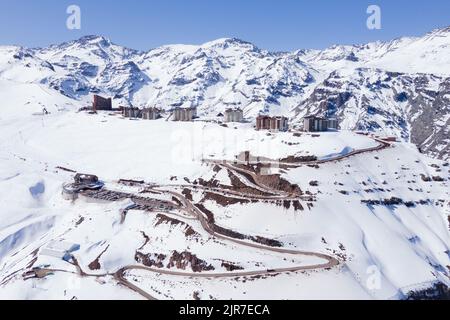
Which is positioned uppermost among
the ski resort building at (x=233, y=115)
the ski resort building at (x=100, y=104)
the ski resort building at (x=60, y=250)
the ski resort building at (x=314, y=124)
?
the ski resort building at (x=100, y=104)

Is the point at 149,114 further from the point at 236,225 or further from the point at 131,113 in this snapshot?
the point at 236,225

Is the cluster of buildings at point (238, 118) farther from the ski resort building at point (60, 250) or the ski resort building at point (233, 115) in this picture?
the ski resort building at point (60, 250)

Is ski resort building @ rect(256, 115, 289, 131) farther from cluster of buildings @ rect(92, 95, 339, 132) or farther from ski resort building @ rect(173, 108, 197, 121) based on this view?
ski resort building @ rect(173, 108, 197, 121)

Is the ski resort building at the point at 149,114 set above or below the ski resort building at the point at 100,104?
below

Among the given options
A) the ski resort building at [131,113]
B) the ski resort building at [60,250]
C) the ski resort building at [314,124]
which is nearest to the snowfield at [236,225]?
the ski resort building at [60,250]
